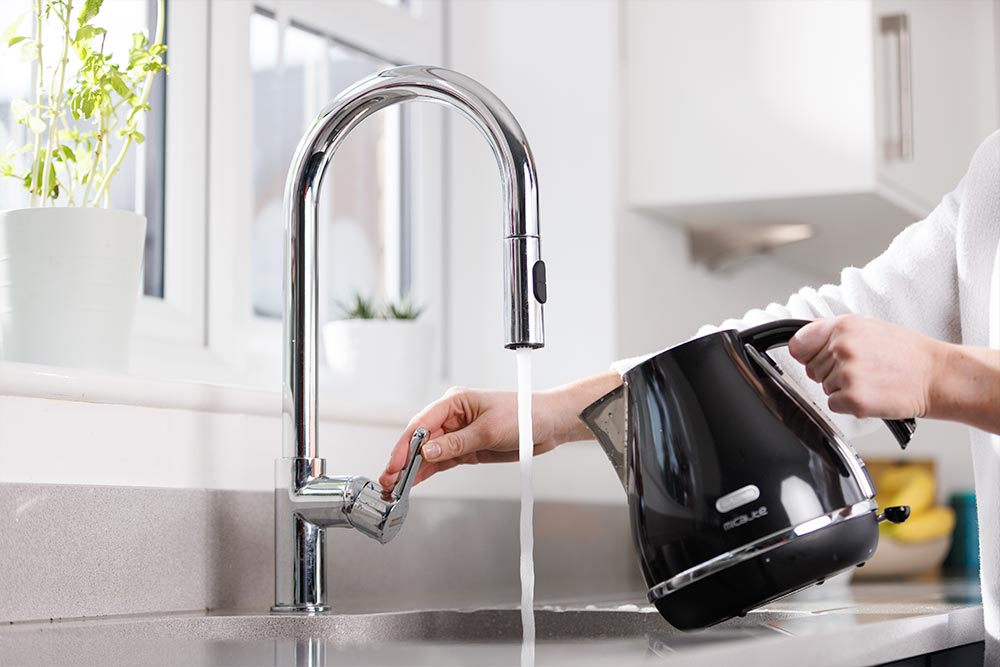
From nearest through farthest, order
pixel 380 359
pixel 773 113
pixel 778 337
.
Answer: pixel 778 337 → pixel 380 359 → pixel 773 113

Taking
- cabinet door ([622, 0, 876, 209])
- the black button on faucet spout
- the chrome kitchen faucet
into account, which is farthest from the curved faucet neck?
cabinet door ([622, 0, 876, 209])

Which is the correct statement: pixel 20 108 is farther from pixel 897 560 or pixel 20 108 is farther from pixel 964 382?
pixel 897 560

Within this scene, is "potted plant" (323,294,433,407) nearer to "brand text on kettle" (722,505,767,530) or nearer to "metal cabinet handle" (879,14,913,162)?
"metal cabinet handle" (879,14,913,162)

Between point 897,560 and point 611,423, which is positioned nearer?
point 611,423

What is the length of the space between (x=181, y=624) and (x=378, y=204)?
3.19 feet

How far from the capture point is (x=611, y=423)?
3.06 ft

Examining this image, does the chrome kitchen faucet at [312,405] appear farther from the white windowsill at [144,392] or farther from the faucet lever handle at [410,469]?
the white windowsill at [144,392]

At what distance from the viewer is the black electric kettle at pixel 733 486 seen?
31.4 inches

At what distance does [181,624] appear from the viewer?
102 centimetres

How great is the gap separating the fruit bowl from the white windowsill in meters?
1.08

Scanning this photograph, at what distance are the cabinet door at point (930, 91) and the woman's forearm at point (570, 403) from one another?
0.72 metres

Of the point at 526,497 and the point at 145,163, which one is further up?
the point at 145,163

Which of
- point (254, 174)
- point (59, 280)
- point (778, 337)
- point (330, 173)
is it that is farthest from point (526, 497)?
point (330, 173)

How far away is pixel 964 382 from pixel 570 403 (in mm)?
378
